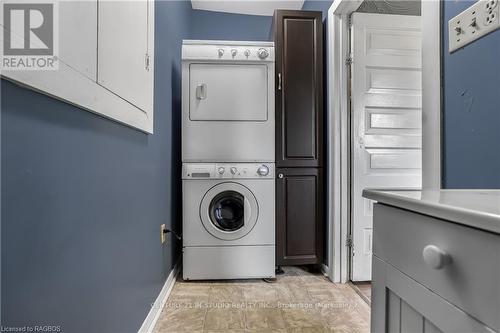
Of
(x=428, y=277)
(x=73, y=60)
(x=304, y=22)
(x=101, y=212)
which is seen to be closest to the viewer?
(x=428, y=277)

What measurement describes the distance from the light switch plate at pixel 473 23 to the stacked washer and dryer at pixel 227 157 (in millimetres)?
1233

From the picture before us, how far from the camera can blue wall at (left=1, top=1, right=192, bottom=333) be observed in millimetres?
546

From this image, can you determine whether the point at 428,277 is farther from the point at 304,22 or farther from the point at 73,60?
the point at 304,22

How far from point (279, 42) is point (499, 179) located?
178 centimetres

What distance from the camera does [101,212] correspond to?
35.7 inches

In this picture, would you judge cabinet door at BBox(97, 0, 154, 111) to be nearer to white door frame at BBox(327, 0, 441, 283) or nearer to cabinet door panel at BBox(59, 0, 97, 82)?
cabinet door panel at BBox(59, 0, 97, 82)

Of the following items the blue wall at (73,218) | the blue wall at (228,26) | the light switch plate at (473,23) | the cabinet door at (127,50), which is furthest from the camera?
the blue wall at (228,26)

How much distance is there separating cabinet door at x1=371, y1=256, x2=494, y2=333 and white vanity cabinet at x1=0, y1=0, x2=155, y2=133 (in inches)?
33.6

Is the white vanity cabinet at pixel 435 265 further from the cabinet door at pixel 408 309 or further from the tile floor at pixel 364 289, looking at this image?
the tile floor at pixel 364 289

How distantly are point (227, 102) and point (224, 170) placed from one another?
1.65 ft

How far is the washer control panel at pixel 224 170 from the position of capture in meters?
1.99

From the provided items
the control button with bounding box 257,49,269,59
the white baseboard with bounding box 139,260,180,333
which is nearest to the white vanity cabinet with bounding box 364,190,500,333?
the white baseboard with bounding box 139,260,180,333

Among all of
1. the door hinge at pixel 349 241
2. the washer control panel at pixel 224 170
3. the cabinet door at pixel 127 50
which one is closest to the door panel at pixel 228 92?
the washer control panel at pixel 224 170

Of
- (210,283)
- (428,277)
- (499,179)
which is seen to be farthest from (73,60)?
(210,283)
